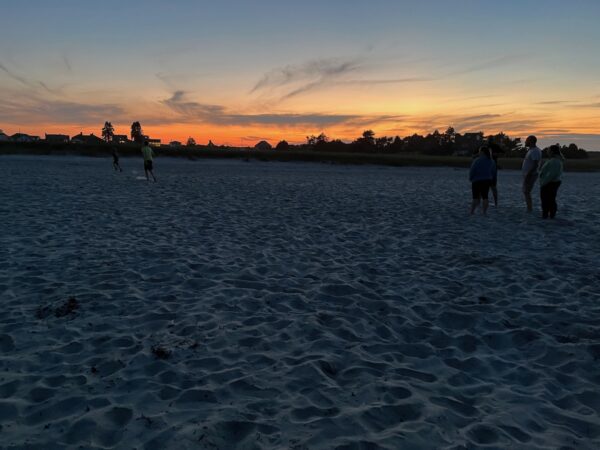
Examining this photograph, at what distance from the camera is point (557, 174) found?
46.6 feet

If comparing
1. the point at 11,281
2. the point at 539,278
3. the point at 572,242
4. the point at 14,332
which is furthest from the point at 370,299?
the point at 572,242

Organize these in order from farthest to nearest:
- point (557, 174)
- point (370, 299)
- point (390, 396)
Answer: point (557, 174), point (370, 299), point (390, 396)

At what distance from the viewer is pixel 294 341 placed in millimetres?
5414

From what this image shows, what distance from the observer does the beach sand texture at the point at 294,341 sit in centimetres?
370

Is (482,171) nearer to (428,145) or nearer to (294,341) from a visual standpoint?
(294,341)

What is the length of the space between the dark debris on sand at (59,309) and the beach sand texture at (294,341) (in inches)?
1.6

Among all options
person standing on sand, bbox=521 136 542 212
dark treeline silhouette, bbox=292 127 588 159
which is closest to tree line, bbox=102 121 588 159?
dark treeline silhouette, bbox=292 127 588 159

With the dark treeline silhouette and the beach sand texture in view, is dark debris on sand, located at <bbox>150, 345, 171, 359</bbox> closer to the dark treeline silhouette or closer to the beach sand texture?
the beach sand texture

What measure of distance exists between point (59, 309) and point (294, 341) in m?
3.56

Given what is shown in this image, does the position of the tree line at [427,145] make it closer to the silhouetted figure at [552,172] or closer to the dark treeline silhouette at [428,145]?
the dark treeline silhouette at [428,145]

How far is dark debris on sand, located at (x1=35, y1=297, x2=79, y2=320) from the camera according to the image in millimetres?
5938

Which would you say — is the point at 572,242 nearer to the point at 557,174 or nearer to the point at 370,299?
the point at 557,174

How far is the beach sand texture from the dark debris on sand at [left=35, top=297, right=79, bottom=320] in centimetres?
4

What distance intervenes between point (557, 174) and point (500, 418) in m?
12.9
